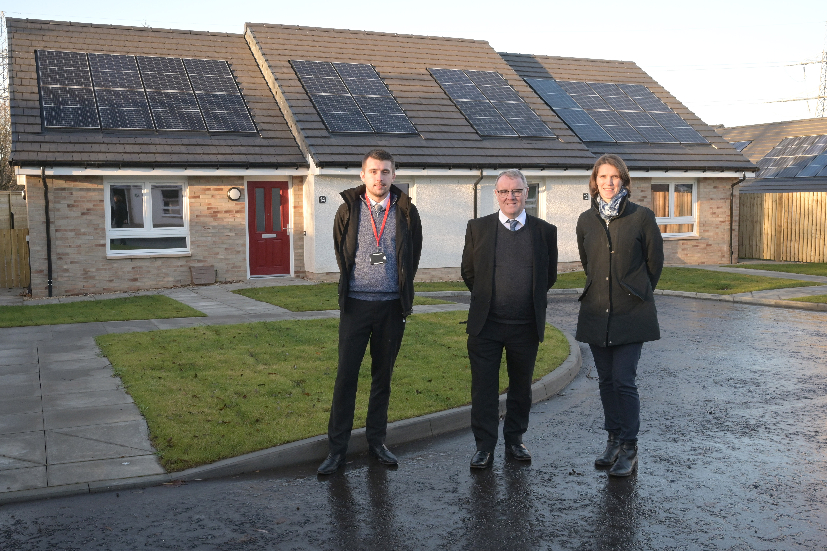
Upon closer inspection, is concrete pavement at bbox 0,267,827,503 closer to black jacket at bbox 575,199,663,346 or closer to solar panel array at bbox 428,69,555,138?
black jacket at bbox 575,199,663,346

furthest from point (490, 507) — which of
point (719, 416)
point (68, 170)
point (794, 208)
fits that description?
point (794, 208)

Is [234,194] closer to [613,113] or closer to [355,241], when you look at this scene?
[613,113]

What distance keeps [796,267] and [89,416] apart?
20.6 m

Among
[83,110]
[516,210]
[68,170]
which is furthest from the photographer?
[83,110]

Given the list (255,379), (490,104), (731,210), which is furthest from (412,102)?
(255,379)

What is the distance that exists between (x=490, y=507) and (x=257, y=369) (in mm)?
4269

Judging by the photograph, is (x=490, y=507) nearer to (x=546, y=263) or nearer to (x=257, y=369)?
(x=546, y=263)

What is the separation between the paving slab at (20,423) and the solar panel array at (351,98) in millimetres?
13669

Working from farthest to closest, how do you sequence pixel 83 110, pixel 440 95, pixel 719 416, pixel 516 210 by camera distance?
pixel 440 95 → pixel 83 110 → pixel 719 416 → pixel 516 210

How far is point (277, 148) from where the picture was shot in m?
19.3

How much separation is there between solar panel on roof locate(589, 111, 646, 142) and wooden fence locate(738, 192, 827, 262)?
480 cm

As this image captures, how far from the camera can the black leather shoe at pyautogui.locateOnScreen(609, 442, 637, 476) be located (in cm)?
551

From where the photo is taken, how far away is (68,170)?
55.6ft

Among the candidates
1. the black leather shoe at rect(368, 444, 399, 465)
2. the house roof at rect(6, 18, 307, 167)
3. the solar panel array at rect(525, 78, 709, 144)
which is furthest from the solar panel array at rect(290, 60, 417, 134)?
the black leather shoe at rect(368, 444, 399, 465)
